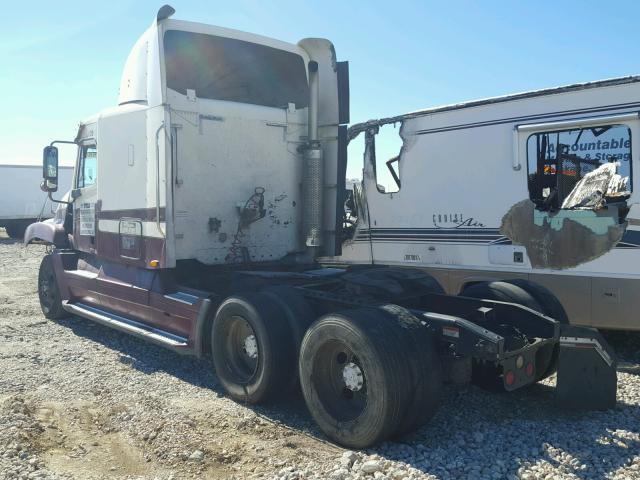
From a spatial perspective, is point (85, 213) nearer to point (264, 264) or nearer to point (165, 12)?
point (264, 264)

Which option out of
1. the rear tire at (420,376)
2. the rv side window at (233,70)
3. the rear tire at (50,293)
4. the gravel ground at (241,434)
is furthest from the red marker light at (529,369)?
the rear tire at (50,293)

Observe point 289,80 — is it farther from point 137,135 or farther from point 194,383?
point 194,383

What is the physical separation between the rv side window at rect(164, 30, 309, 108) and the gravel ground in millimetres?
3029

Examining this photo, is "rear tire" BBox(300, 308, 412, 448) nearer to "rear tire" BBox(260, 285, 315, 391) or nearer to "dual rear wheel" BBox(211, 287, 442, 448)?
"dual rear wheel" BBox(211, 287, 442, 448)

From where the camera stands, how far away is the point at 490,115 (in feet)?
23.0

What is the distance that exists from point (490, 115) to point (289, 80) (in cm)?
237

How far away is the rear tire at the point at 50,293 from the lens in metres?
8.75

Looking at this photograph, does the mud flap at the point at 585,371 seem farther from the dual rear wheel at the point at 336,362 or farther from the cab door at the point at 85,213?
the cab door at the point at 85,213

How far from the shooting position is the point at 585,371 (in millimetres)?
4582

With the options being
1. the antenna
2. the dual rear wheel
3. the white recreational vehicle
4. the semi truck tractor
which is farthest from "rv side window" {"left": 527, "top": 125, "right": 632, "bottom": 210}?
the antenna

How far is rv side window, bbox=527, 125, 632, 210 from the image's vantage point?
20.3ft

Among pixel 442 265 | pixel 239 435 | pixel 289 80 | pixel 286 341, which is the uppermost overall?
pixel 289 80

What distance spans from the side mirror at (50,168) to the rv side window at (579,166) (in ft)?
20.4

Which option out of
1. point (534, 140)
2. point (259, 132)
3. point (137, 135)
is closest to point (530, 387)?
point (534, 140)
